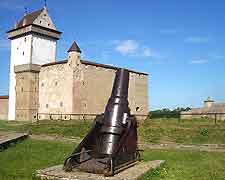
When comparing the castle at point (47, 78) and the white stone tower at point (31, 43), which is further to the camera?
the white stone tower at point (31, 43)

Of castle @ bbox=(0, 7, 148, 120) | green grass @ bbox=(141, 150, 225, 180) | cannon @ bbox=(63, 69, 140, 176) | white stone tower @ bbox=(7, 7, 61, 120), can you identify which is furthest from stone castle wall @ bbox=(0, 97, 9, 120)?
cannon @ bbox=(63, 69, 140, 176)

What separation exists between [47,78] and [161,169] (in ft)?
100

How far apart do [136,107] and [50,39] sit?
15.2 meters

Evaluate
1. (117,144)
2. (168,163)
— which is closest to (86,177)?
→ (117,144)

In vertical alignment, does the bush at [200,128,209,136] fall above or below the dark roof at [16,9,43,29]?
below

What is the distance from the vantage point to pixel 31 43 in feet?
124

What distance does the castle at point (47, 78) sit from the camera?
33.6m

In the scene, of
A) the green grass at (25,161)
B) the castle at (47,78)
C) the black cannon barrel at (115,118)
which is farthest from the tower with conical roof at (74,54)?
the black cannon barrel at (115,118)

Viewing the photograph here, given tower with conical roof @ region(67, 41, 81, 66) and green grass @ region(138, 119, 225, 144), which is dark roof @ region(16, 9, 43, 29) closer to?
tower with conical roof @ region(67, 41, 81, 66)

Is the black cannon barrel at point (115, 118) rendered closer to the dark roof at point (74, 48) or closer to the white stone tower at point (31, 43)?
the dark roof at point (74, 48)

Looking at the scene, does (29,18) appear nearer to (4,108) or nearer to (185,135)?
(4,108)

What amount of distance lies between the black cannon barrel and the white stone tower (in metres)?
31.7

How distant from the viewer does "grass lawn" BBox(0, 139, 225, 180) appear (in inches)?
264

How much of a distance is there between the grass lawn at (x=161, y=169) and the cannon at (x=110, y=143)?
696 millimetres
